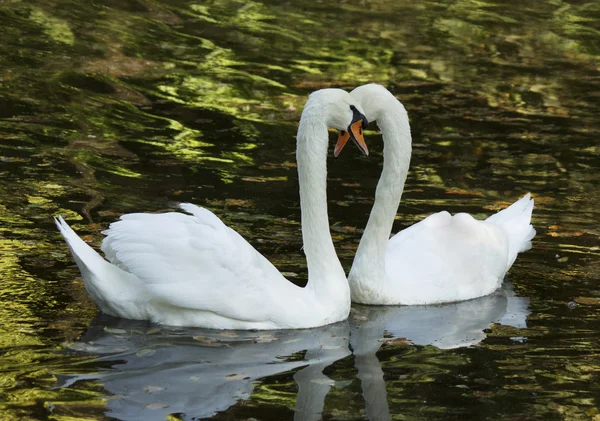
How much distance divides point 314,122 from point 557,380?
238cm

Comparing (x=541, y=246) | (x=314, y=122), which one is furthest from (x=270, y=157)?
(x=314, y=122)

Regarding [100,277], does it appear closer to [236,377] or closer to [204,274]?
[204,274]

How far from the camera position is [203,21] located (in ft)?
68.1

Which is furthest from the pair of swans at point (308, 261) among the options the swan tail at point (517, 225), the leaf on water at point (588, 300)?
the leaf on water at point (588, 300)

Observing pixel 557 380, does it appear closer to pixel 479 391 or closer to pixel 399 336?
pixel 479 391

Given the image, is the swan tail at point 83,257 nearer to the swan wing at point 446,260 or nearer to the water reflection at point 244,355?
the water reflection at point 244,355

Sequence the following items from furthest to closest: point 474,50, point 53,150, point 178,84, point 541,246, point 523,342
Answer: point 474,50
point 178,84
point 53,150
point 541,246
point 523,342

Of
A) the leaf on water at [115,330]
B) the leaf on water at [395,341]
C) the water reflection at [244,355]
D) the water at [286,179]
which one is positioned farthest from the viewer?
the leaf on water at [395,341]

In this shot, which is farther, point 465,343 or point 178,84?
point 178,84

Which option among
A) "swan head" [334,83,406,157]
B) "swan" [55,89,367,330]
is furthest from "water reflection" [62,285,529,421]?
"swan head" [334,83,406,157]

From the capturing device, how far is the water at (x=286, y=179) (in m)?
6.76

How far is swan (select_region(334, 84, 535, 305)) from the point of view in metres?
8.53

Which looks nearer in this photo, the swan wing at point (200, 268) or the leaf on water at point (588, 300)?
the swan wing at point (200, 268)

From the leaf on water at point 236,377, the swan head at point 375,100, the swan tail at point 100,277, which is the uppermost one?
the swan head at point 375,100
